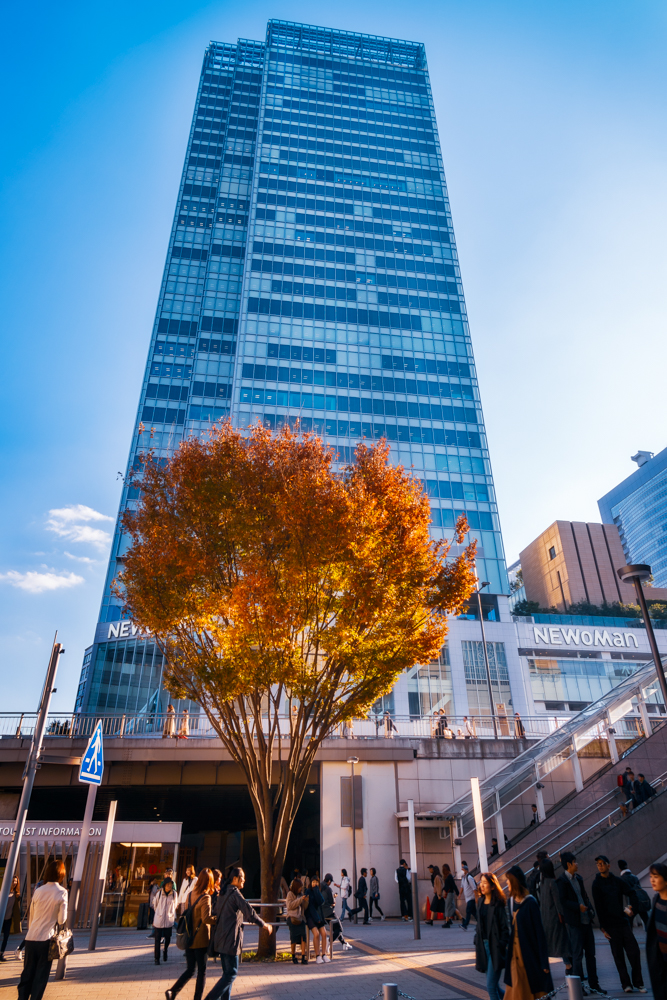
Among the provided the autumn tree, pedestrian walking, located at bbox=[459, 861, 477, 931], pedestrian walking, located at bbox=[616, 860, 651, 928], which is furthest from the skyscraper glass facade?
pedestrian walking, located at bbox=[616, 860, 651, 928]

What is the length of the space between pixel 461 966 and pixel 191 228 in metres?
92.3

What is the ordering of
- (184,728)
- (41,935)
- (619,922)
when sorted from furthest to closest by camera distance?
(184,728) < (619,922) < (41,935)

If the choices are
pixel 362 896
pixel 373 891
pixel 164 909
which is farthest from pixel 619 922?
pixel 373 891

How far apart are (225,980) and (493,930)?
3.32 metres

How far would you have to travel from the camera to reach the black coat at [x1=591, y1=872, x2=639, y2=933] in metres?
8.73

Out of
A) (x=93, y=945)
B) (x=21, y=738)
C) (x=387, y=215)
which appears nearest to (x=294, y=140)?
(x=387, y=215)

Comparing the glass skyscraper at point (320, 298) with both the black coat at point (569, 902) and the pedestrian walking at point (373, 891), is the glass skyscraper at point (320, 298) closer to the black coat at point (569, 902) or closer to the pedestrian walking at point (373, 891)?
the pedestrian walking at point (373, 891)

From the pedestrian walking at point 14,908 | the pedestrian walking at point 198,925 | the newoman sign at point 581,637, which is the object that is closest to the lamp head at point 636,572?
the pedestrian walking at point 198,925

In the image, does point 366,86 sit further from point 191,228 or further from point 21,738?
point 21,738

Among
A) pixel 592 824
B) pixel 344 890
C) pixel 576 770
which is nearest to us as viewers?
pixel 592 824

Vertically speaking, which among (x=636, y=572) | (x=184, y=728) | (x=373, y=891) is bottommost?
(x=373, y=891)

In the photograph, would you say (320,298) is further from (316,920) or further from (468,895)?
(316,920)

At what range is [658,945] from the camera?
5801mm

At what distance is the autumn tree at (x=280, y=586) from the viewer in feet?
39.3
